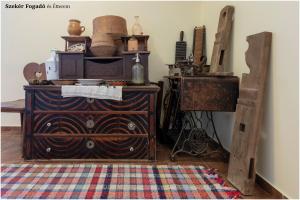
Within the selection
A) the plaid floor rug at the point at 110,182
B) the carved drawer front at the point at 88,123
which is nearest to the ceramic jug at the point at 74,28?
the carved drawer front at the point at 88,123

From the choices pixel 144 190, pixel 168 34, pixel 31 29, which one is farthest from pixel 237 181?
pixel 31 29

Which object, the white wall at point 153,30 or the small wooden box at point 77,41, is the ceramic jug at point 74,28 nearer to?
the small wooden box at point 77,41

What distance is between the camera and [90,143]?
247 centimetres

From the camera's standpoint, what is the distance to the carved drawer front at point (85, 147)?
8.09 feet

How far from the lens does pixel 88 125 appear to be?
8.05ft

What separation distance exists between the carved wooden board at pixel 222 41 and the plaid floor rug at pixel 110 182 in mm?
1044

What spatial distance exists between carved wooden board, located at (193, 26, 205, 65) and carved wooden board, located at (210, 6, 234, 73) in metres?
0.55

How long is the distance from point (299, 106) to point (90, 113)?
5.48 ft

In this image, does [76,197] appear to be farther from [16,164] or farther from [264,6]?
[264,6]

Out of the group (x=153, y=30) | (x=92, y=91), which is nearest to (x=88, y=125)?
(x=92, y=91)

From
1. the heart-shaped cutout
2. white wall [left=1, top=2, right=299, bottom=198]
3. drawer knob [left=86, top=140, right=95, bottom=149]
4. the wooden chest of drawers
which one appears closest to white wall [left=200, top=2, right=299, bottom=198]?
white wall [left=1, top=2, right=299, bottom=198]

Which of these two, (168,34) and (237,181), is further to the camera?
(168,34)

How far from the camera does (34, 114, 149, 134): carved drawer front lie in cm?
245

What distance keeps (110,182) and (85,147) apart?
0.60 metres
